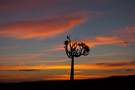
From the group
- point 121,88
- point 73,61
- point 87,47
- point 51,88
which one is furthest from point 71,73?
point 121,88

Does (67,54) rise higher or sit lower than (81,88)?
higher

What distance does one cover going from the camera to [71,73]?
137 ft

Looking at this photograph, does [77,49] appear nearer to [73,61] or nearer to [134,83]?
[73,61]

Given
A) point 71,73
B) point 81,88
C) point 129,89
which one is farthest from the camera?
point 71,73

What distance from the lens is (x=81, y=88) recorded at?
1123 inches

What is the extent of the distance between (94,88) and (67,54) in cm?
1491

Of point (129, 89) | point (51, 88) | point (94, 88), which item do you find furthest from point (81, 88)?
point (129, 89)

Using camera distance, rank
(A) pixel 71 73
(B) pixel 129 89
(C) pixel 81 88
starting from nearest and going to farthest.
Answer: (B) pixel 129 89, (C) pixel 81 88, (A) pixel 71 73

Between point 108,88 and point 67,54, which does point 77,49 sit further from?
point 108,88

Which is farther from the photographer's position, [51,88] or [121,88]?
[51,88]

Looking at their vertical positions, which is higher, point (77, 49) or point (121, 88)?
point (77, 49)

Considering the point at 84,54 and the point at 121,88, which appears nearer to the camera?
the point at 121,88

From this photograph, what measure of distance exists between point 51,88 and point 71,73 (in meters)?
12.8

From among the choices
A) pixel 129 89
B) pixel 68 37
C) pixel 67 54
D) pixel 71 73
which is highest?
pixel 68 37
